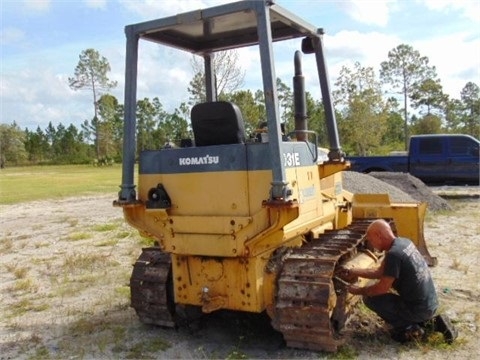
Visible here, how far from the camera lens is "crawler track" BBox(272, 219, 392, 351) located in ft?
15.4

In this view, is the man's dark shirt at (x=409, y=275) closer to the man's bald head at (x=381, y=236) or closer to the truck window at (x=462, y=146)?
the man's bald head at (x=381, y=236)

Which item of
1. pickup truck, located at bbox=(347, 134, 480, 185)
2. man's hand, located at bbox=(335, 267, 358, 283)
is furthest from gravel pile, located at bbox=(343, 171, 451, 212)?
man's hand, located at bbox=(335, 267, 358, 283)

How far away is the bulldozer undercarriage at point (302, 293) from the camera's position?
4719mm

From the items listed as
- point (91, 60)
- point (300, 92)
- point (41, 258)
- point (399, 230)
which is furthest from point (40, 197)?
point (91, 60)

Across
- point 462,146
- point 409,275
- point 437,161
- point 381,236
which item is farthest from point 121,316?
point 462,146

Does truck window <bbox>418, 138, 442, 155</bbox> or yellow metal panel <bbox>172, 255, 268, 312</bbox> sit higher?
truck window <bbox>418, 138, 442, 155</bbox>

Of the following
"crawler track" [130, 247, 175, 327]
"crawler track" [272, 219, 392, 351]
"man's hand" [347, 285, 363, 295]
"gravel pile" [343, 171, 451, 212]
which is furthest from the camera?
"gravel pile" [343, 171, 451, 212]

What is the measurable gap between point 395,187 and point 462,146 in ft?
15.4

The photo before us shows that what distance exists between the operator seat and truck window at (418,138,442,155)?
1511 cm

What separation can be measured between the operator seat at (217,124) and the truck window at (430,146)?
49.6 feet

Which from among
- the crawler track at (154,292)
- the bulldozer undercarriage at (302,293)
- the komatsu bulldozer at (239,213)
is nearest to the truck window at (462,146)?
the komatsu bulldozer at (239,213)

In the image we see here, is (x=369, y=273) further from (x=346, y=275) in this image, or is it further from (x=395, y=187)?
(x=395, y=187)

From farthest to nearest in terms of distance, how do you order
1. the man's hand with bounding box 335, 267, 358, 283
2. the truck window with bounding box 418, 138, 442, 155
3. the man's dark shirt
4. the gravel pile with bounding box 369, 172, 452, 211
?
the truck window with bounding box 418, 138, 442, 155 < the gravel pile with bounding box 369, 172, 452, 211 < the man's hand with bounding box 335, 267, 358, 283 < the man's dark shirt

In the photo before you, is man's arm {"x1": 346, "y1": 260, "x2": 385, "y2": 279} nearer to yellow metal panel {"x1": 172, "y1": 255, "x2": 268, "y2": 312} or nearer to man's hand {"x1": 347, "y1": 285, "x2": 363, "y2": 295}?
man's hand {"x1": 347, "y1": 285, "x2": 363, "y2": 295}
